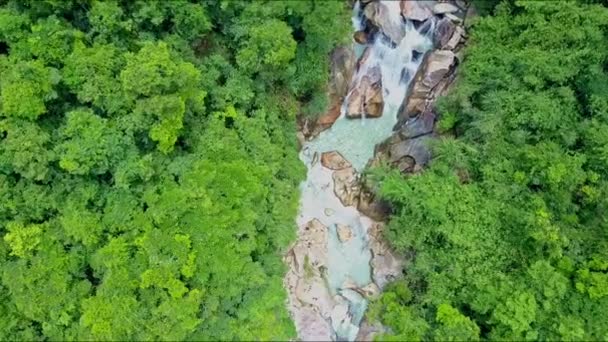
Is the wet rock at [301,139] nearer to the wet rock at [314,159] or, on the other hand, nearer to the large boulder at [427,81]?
the wet rock at [314,159]

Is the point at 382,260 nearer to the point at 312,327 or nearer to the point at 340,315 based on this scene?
the point at 340,315

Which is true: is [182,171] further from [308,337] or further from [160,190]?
[308,337]

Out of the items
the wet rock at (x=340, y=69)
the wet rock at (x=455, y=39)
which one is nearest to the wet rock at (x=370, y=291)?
the wet rock at (x=340, y=69)

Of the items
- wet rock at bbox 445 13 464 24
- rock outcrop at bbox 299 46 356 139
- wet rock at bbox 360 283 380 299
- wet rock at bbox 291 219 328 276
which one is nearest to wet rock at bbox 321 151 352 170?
rock outcrop at bbox 299 46 356 139

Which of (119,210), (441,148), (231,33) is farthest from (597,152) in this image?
(119,210)

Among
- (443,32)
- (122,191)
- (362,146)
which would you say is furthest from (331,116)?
(122,191)
